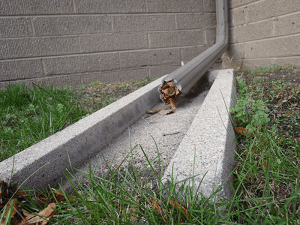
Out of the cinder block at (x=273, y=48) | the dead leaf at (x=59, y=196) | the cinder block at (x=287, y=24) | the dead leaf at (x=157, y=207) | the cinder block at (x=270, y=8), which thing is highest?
the cinder block at (x=270, y=8)

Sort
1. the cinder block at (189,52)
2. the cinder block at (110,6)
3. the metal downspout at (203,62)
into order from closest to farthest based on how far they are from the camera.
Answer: the metal downspout at (203,62), the cinder block at (110,6), the cinder block at (189,52)

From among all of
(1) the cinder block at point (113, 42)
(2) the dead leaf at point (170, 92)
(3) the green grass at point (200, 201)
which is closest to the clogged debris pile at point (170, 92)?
(2) the dead leaf at point (170, 92)

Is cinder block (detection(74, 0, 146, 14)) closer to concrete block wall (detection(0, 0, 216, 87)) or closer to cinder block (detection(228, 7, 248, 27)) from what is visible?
concrete block wall (detection(0, 0, 216, 87))

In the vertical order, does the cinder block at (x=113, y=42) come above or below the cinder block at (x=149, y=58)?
above

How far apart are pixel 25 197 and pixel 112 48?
3.19m

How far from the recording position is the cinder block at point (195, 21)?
407 centimetres

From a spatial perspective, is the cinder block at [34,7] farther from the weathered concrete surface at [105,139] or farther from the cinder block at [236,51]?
the cinder block at [236,51]

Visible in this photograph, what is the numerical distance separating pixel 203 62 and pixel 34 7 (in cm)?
274

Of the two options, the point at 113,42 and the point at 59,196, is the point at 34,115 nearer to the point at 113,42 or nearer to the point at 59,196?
the point at 59,196

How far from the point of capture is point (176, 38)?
4.11 metres

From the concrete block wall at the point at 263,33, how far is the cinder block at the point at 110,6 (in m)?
1.80

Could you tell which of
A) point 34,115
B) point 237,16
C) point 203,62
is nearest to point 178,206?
point 34,115

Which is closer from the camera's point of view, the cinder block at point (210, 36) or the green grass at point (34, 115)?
the green grass at point (34, 115)

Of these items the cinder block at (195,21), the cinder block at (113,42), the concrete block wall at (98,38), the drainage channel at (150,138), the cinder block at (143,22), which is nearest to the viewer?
the drainage channel at (150,138)
